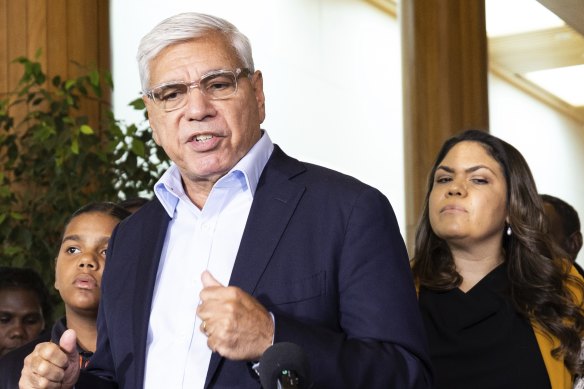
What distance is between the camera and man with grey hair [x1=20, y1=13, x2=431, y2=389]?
203cm

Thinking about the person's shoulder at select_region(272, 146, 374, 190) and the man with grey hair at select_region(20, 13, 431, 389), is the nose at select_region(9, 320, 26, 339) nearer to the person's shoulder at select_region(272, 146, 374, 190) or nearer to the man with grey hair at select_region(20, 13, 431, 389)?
the man with grey hair at select_region(20, 13, 431, 389)

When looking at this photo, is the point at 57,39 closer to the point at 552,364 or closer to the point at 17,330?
the point at 17,330

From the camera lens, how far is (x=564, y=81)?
8.02 m

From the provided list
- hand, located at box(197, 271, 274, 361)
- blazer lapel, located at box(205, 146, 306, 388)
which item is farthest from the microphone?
blazer lapel, located at box(205, 146, 306, 388)

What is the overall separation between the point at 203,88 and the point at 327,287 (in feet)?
1.70

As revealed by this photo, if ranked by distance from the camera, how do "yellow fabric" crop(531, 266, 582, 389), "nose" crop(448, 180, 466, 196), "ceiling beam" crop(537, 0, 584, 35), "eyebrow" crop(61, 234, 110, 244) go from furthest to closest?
"ceiling beam" crop(537, 0, 584, 35) → "eyebrow" crop(61, 234, 110, 244) → "nose" crop(448, 180, 466, 196) → "yellow fabric" crop(531, 266, 582, 389)

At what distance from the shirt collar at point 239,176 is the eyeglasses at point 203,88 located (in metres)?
0.14

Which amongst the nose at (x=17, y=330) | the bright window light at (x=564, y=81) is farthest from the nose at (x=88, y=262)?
the bright window light at (x=564, y=81)

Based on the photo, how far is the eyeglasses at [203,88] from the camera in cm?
234

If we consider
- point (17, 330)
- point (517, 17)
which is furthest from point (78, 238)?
point (517, 17)

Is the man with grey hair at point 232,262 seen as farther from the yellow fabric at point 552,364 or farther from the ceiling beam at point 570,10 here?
the ceiling beam at point 570,10

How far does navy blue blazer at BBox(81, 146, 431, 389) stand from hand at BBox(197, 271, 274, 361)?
0.06m

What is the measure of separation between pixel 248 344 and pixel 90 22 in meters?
4.19

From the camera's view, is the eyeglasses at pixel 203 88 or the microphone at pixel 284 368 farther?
the eyeglasses at pixel 203 88
